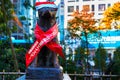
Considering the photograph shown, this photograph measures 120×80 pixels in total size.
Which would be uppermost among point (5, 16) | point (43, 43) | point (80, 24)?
point (5, 16)

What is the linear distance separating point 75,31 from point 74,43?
1051 mm

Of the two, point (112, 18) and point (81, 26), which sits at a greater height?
point (112, 18)

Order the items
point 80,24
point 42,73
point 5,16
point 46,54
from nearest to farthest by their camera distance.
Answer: point 42,73
point 46,54
point 5,16
point 80,24

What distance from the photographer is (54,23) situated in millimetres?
6680

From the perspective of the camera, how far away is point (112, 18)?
23.9 meters

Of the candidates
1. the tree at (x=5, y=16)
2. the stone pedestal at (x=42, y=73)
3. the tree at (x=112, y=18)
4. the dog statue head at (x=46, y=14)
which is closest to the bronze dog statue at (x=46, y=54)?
the dog statue head at (x=46, y=14)

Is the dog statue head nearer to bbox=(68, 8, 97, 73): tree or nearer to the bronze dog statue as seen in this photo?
the bronze dog statue

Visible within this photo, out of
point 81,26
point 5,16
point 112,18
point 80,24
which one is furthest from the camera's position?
point 80,24

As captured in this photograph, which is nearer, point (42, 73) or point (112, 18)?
point (42, 73)

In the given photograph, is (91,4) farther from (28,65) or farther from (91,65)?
(28,65)

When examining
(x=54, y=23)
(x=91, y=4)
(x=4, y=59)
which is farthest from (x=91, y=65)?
(x=91, y=4)

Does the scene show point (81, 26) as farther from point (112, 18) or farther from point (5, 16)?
point (5, 16)

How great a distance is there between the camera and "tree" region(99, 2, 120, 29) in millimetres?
22555

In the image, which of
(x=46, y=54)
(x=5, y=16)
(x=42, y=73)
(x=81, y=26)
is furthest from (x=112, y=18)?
(x=42, y=73)
